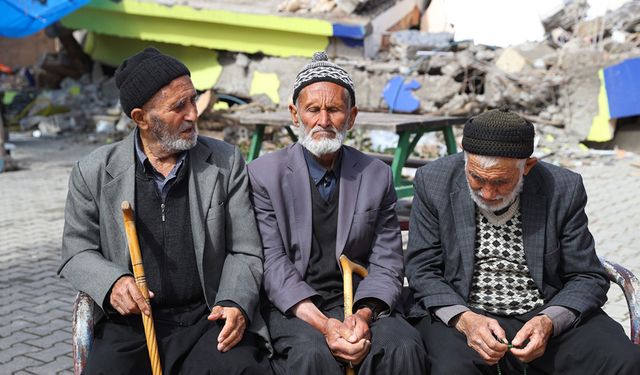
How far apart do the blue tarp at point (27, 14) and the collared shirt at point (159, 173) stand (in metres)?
9.54

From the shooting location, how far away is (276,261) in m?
2.85

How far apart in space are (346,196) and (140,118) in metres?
0.91

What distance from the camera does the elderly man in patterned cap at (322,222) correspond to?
2.76 meters

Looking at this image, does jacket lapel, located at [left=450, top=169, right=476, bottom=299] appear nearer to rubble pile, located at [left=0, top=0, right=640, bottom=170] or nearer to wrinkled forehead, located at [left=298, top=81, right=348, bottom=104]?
wrinkled forehead, located at [left=298, top=81, right=348, bottom=104]

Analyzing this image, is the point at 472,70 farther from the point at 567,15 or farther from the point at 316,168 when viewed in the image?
the point at 316,168

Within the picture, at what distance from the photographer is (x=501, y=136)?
2584 mm

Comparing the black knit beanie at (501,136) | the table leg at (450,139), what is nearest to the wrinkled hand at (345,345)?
the black knit beanie at (501,136)

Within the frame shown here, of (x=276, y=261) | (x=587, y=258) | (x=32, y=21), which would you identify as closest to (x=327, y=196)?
(x=276, y=261)

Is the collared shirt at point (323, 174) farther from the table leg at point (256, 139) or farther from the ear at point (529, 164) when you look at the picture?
the table leg at point (256, 139)

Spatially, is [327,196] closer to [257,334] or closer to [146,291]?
[257,334]

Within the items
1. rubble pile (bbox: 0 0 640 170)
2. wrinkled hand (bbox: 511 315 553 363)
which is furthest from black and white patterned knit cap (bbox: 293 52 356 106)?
rubble pile (bbox: 0 0 640 170)

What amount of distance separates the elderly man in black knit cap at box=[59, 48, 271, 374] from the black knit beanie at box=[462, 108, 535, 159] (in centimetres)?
98

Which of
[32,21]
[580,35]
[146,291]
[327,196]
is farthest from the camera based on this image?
[580,35]

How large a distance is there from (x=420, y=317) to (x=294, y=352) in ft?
1.97
